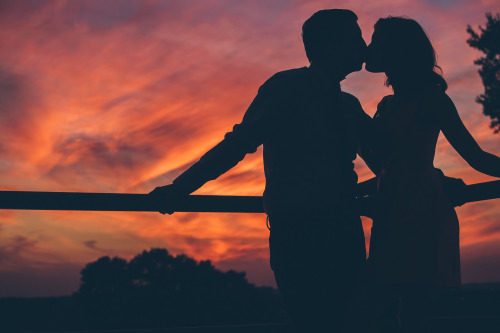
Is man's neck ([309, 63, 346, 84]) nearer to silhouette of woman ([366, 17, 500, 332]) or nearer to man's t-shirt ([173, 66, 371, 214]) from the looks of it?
man's t-shirt ([173, 66, 371, 214])

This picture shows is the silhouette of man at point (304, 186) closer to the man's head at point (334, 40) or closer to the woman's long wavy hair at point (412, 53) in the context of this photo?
the man's head at point (334, 40)

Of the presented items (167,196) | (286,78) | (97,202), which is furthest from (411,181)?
(97,202)

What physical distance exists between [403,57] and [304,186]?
2.82 ft

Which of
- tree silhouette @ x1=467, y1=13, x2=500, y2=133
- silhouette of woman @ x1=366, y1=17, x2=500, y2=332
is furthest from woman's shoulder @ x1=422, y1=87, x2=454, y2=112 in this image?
tree silhouette @ x1=467, y1=13, x2=500, y2=133

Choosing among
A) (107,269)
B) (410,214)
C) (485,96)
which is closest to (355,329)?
(410,214)

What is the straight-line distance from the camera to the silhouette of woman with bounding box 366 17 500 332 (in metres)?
1.94

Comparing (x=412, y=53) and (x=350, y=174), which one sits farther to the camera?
(x=412, y=53)

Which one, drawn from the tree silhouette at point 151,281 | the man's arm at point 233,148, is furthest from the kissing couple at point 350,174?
the tree silhouette at point 151,281

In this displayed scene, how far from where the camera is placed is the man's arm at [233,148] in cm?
171

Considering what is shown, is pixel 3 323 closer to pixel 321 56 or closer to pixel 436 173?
pixel 321 56

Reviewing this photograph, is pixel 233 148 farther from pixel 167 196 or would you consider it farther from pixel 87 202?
pixel 87 202

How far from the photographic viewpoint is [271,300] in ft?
9.45

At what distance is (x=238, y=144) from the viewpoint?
Result: 5.67ft

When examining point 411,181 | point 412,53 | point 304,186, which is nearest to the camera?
point 304,186
